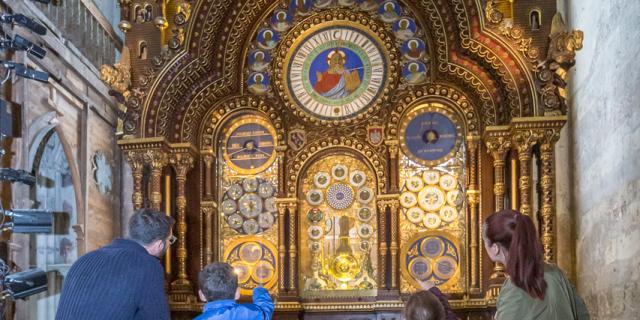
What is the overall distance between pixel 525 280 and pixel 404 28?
22.8ft

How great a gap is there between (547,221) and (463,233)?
1.32 metres

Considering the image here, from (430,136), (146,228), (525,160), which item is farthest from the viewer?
(430,136)

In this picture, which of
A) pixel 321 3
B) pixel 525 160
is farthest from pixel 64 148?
pixel 525 160

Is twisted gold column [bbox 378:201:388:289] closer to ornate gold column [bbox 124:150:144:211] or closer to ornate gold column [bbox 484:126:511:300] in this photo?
ornate gold column [bbox 484:126:511:300]

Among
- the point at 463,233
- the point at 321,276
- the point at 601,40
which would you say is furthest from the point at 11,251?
the point at 601,40

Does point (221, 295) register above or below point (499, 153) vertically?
below

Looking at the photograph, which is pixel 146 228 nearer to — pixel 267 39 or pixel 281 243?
pixel 281 243

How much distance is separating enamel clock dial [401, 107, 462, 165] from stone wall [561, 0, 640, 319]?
→ 1.64 m

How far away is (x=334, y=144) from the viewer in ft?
33.0

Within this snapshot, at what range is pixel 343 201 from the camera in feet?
32.9

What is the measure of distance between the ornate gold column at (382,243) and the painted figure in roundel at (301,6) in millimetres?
2738

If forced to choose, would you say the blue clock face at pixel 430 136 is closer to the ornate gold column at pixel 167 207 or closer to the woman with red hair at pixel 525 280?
the ornate gold column at pixel 167 207

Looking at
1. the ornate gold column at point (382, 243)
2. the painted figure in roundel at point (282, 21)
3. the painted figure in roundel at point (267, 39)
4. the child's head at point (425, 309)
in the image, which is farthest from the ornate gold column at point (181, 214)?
the child's head at point (425, 309)

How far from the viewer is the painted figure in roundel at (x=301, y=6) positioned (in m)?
10.2
